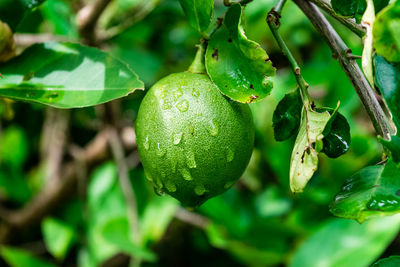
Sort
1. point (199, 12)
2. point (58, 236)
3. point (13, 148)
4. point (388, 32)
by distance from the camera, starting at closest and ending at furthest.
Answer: point (388, 32), point (199, 12), point (58, 236), point (13, 148)

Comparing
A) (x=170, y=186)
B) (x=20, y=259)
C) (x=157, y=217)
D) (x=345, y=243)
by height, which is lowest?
(x=20, y=259)

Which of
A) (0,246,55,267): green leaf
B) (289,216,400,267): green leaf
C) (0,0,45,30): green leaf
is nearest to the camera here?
(0,0,45,30): green leaf

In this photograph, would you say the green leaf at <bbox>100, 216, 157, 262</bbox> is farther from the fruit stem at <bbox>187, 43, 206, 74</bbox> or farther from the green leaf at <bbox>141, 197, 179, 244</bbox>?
the fruit stem at <bbox>187, 43, 206, 74</bbox>

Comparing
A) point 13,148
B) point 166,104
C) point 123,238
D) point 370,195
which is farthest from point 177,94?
point 13,148

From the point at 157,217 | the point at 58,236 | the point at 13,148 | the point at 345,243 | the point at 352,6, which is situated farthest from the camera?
the point at 13,148

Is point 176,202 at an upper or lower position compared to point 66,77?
lower

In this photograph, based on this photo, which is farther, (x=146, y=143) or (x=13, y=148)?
(x=13, y=148)

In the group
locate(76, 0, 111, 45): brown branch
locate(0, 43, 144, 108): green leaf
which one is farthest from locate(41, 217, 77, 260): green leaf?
locate(0, 43, 144, 108): green leaf

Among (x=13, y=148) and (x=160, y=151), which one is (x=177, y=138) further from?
(x=13, y=148)
